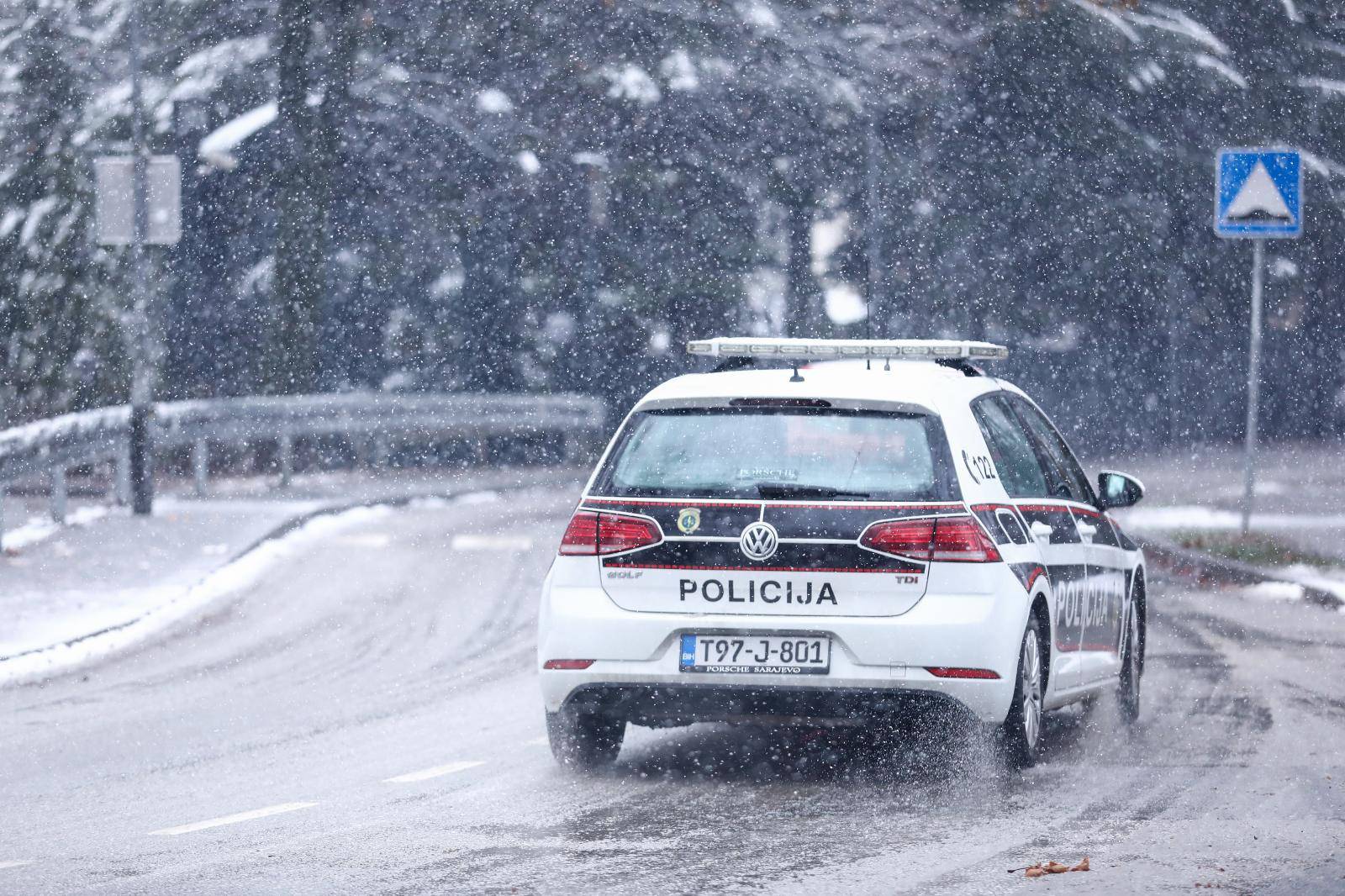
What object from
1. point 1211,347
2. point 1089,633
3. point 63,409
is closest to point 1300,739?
point 1089,633

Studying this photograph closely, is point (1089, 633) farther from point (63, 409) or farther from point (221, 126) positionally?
point (221, 126)

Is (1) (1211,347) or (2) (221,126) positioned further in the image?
(1) (1211,347)

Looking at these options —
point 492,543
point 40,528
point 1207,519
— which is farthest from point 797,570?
point 1207,519

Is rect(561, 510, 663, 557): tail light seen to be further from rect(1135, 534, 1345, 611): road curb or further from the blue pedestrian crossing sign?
the blue pedestrian crossing sign

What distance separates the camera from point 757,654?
7.98m

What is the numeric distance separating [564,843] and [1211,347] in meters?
31.5

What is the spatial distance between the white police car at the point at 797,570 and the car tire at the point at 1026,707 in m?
0.01

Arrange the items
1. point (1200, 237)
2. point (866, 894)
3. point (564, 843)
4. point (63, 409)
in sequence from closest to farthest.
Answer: point (866, 894), point (564, 843), point (63, 409), point (1200, 237)

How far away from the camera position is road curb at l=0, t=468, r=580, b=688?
11688 millimetres

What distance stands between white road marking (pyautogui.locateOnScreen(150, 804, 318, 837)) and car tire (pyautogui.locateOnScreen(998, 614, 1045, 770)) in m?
2.57

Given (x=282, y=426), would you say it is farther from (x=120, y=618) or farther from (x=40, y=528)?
(x=120, y=618)

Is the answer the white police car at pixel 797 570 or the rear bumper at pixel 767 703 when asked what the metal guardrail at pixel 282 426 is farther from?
the rear bumper at pixel 767 703

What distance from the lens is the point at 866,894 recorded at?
623 cm

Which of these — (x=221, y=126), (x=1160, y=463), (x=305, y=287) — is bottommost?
(x=1160, y=463)
